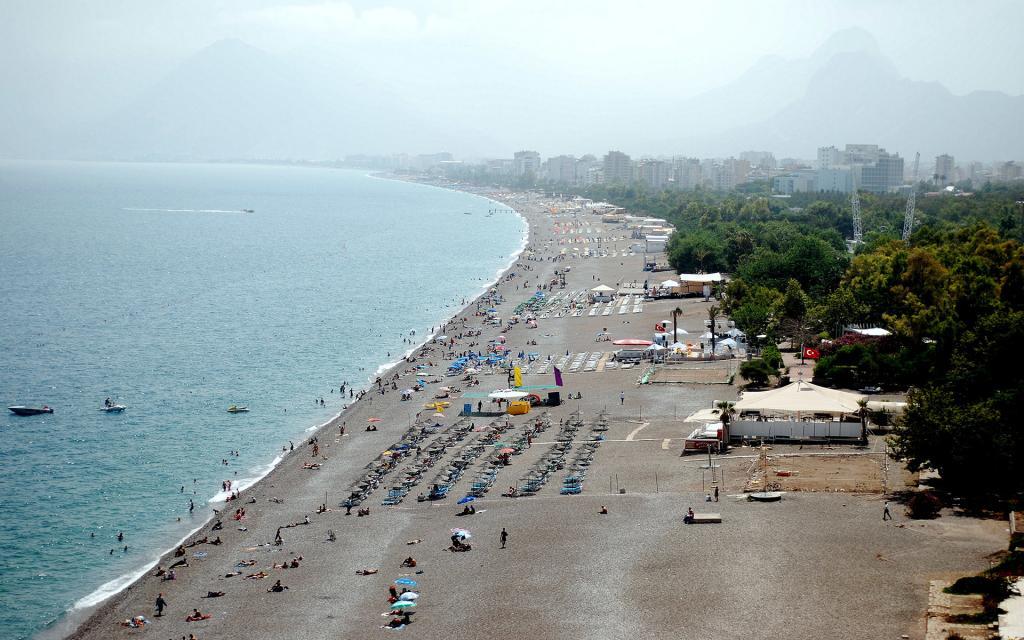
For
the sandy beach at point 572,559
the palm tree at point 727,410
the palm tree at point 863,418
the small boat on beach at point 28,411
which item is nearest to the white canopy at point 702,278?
the sandy beach at point 572,559

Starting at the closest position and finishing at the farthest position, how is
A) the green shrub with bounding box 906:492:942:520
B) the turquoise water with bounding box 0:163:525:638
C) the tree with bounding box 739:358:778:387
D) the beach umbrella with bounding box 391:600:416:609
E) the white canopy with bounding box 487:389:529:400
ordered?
the beach umbrella with bounding box 391:600:416:609, the green shrub with bounding box 906:492:942:520, the turquoise water with bounding box 0:163:525:638, the tree with bounding box 739:358:778:387, the white canopy with bounding box 487:389:529:400

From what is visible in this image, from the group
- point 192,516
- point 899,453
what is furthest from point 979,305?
point 192,516

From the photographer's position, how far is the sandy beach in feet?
65.0

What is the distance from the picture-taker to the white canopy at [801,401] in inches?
1198

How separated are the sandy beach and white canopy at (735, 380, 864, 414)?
1466mm

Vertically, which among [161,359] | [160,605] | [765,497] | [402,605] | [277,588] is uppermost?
[765,497]

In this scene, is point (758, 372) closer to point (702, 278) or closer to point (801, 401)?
point (801, 401)

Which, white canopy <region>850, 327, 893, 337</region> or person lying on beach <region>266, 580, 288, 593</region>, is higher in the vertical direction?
white canopy <region>850, 327, 893, 337</region>

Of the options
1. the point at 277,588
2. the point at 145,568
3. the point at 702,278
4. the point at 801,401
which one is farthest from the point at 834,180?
the point at 277,588

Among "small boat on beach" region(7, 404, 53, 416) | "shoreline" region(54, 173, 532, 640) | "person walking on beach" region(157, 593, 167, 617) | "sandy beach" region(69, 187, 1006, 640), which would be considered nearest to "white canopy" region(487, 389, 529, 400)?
"sandy beach" region(69, 187, 1006, 640)

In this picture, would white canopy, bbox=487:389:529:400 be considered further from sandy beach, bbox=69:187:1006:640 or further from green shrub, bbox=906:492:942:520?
green shrub, bbox=906:492:942:520

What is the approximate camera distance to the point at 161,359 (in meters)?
50.9

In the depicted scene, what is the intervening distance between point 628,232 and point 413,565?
332 feet

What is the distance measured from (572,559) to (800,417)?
11557mm
